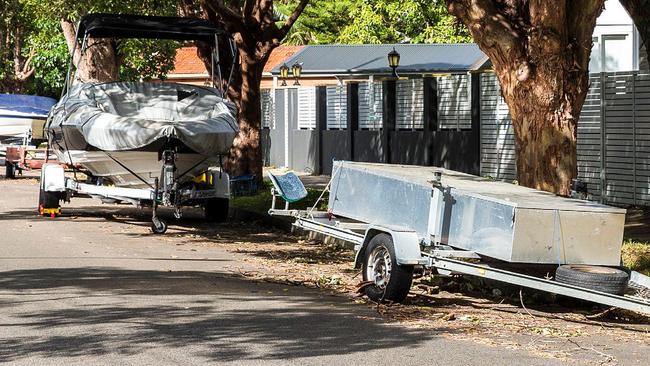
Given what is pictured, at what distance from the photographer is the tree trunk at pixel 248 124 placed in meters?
24.0

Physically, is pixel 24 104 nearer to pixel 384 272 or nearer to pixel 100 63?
pixel 100 63

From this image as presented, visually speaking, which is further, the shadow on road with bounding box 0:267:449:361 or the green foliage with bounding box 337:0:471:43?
the green foliage with bounding box 337:0:471:43

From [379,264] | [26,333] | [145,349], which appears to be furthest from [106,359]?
[379,264]

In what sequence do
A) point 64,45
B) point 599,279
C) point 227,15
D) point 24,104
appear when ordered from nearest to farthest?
point 599,279, point 227,15, point 24,104, point 64,45

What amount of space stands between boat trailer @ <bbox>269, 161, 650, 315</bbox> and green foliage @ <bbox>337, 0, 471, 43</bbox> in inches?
1635

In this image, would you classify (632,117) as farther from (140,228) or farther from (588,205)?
(588,205)

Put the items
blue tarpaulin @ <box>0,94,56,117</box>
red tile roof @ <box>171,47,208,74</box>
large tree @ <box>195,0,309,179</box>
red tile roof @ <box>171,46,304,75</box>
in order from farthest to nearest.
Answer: red tile roof @ <box>171,47,208,74</box> < red tile roof @ <box>171,46,304,75</box> < blue tarpaulin @ <box>0,94,56,117</box> < large tree @ <box>195,0,309,179</box>

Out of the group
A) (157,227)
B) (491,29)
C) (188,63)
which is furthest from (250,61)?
(188,63)

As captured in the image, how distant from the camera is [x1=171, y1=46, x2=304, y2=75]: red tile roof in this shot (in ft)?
190

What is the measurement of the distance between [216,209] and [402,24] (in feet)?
124

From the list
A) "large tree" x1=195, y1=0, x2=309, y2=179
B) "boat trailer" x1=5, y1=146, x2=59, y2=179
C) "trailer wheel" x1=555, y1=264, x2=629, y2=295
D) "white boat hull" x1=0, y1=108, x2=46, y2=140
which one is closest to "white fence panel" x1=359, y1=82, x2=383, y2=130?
"large tree" x1=195, y1=0, x2=309, y2=179

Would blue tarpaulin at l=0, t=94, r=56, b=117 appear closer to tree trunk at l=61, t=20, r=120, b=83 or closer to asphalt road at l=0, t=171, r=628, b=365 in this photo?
tree trunk at l=61, t=20, r=120, b=83

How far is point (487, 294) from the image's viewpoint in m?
12.1

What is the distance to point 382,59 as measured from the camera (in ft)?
144
